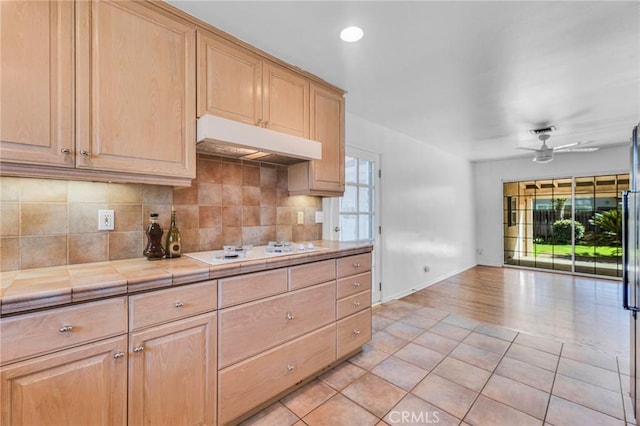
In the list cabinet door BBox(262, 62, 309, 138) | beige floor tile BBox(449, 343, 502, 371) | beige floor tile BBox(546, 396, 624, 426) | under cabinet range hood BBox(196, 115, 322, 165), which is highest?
cabinet door BBox(262, 62, 309, 138)

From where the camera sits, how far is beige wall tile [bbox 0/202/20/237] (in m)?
1.35

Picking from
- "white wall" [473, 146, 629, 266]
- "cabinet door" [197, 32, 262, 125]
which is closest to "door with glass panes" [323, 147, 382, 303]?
"cabinet door" [197, 32, 262, 125]

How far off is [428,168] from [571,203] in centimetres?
332

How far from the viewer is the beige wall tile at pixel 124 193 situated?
Result: 5.42 ft

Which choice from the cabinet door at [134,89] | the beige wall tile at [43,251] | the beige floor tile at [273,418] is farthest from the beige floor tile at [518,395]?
the beige wall tile at [43,251]

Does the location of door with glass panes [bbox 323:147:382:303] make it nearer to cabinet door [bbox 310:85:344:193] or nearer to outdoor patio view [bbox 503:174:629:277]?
cabinet door [bbox 310:85:344:193]

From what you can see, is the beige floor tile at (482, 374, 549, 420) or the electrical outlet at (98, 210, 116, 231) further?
the beige floor tile at (482, 374, 549, 420)

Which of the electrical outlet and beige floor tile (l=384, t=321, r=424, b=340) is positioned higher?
the electrical outlet

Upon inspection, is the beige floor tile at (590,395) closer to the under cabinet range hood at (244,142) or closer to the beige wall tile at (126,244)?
the under cabinet range hood at (244,142)

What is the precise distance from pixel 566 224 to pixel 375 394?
607 cm

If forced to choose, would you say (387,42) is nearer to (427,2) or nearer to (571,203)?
(427,2)

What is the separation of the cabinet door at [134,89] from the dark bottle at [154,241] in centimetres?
34

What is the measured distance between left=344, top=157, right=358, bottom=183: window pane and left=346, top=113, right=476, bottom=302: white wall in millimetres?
188

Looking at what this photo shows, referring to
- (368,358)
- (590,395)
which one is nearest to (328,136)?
(368,358)
